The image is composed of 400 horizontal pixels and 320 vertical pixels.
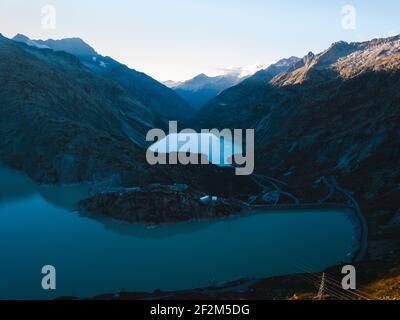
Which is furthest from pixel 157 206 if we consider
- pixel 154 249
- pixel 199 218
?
pixel 154 249

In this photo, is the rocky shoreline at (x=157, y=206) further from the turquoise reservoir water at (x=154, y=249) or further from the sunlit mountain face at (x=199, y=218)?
the turquoise reservoir water at (x=154, y=249)

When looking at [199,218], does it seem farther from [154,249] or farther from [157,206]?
[154,249]

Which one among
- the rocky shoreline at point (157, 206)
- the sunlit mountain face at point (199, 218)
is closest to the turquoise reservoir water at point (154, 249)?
the sunlit mountain face at point (199, 218)

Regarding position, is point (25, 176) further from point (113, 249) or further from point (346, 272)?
point (346, 272)

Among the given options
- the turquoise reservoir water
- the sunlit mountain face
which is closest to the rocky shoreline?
the sunlit mountain face

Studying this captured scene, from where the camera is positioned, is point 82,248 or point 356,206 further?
point 356,206

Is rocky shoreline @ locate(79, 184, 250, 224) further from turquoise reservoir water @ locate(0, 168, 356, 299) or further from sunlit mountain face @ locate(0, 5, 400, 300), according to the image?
turquoise reservoir water @ locate(0, 168, 356, 299)

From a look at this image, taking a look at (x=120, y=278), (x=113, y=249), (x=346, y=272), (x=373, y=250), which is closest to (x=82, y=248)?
(x=113, y=249)
